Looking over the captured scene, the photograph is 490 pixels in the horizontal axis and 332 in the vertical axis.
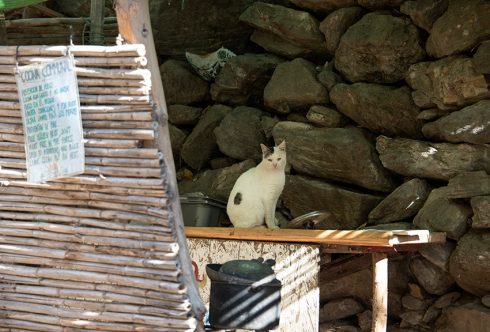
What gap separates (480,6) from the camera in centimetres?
625

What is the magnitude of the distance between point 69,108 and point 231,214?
114 inches

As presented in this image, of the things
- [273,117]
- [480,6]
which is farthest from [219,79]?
[480,6]

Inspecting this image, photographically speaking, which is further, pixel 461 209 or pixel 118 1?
pixel 461 209

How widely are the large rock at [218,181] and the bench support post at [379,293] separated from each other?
203 centimetres

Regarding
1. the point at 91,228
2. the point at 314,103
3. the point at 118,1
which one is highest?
the point at 118,1

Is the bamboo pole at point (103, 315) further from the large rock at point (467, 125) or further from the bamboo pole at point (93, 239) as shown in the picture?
the large rock at point (467, 125)

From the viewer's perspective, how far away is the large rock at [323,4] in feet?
24.2

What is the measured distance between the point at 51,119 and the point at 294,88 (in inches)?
145

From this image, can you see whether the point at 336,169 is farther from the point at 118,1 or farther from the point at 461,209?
the point at 118,1

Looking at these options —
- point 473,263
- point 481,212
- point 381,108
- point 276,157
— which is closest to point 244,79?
point 276,157

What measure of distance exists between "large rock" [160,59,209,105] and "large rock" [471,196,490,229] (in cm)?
340

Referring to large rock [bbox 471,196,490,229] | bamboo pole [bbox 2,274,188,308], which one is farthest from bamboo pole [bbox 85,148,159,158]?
large rock [bbox 471,196,490,229]

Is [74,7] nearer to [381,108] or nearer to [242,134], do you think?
[242,134]

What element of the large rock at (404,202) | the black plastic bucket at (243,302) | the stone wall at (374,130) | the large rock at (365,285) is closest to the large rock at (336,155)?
the stone wall at (374,130)
